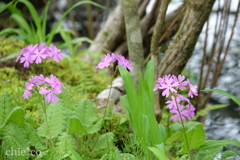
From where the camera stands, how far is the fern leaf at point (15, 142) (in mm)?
1407

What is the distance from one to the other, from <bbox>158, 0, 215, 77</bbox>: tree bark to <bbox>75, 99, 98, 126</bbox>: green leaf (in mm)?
830

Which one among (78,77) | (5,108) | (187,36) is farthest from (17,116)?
(78,77)

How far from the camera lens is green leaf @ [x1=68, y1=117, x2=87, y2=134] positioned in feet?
5.03

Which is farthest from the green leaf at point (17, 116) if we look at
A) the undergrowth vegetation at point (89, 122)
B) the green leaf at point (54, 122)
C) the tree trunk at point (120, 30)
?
the tree trunk at point (120, 30)

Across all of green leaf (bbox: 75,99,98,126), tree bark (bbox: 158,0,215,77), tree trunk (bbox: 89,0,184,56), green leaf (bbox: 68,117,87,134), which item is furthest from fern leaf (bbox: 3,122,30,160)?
Answer: tree trunk (bbox: 89,0,184,56)

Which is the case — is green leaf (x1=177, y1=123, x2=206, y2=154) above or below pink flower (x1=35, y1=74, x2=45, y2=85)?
below

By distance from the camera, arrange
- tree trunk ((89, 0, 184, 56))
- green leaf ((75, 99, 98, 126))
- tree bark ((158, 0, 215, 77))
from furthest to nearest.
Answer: tree trunk ((89, 0, 184, 56)), tree bark ((158, 0, 215, 77)), green leaf ((75, 99, 98, 126))

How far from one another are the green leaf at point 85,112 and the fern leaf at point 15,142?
14.4 inches

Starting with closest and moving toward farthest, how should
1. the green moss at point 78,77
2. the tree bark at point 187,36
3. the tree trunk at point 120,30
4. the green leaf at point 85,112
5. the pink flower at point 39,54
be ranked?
1. the pink flower at point 39,54
2. the green leaf at point 85,112
3. the tree bark at point 187,36
4. the green moss at point 78,77
5. the tree trunk at point 120,30

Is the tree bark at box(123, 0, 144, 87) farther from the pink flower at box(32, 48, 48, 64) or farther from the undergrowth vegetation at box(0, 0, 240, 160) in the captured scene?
the pink flower at box(32, 48, 48, 64)

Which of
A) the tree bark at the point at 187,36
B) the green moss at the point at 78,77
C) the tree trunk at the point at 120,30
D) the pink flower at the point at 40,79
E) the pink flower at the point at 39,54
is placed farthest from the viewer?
the tree trunk at the point at 120,30

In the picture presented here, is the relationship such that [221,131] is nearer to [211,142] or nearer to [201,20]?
[201,20]

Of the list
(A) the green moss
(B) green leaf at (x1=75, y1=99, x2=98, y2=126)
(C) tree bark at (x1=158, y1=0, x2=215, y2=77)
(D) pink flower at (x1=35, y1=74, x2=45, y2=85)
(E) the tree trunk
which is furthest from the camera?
(E) the tree trunk

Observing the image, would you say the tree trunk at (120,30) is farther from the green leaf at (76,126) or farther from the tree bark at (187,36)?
the green leaf at (76,126)
